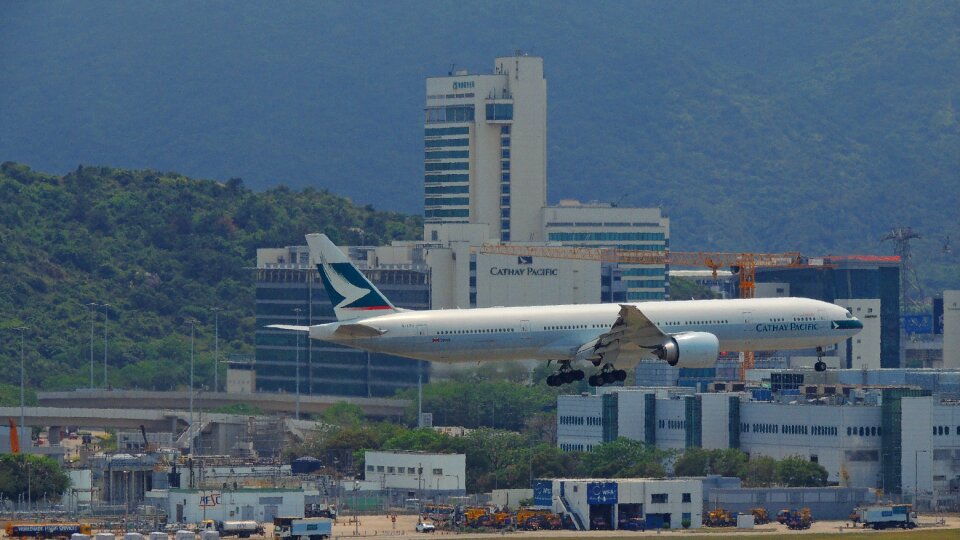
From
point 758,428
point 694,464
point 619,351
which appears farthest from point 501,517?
point 758,428

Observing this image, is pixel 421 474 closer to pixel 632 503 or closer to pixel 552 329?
pixel 632 503

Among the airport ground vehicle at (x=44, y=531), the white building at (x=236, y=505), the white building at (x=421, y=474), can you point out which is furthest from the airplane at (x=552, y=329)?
the white building at (x=421, y=474)

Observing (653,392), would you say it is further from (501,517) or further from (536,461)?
(501,517)

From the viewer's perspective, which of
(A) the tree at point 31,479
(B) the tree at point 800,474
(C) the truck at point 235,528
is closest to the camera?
(C) the truck at point 235,528

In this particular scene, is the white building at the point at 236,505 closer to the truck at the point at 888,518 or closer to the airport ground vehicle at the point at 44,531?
the airport ground vehicle at the point at 44,531

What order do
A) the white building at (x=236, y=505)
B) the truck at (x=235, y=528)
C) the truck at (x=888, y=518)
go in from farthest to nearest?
the white building at (x=236, y=505) → the truck at (x=888, y=518) → the truck at (x=235, y=528)

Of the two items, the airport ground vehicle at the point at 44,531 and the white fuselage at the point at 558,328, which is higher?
the white fuselage at the point at 558,328

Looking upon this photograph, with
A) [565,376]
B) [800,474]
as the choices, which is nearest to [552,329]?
[565,376]

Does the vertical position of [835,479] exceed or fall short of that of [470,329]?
it falls short
